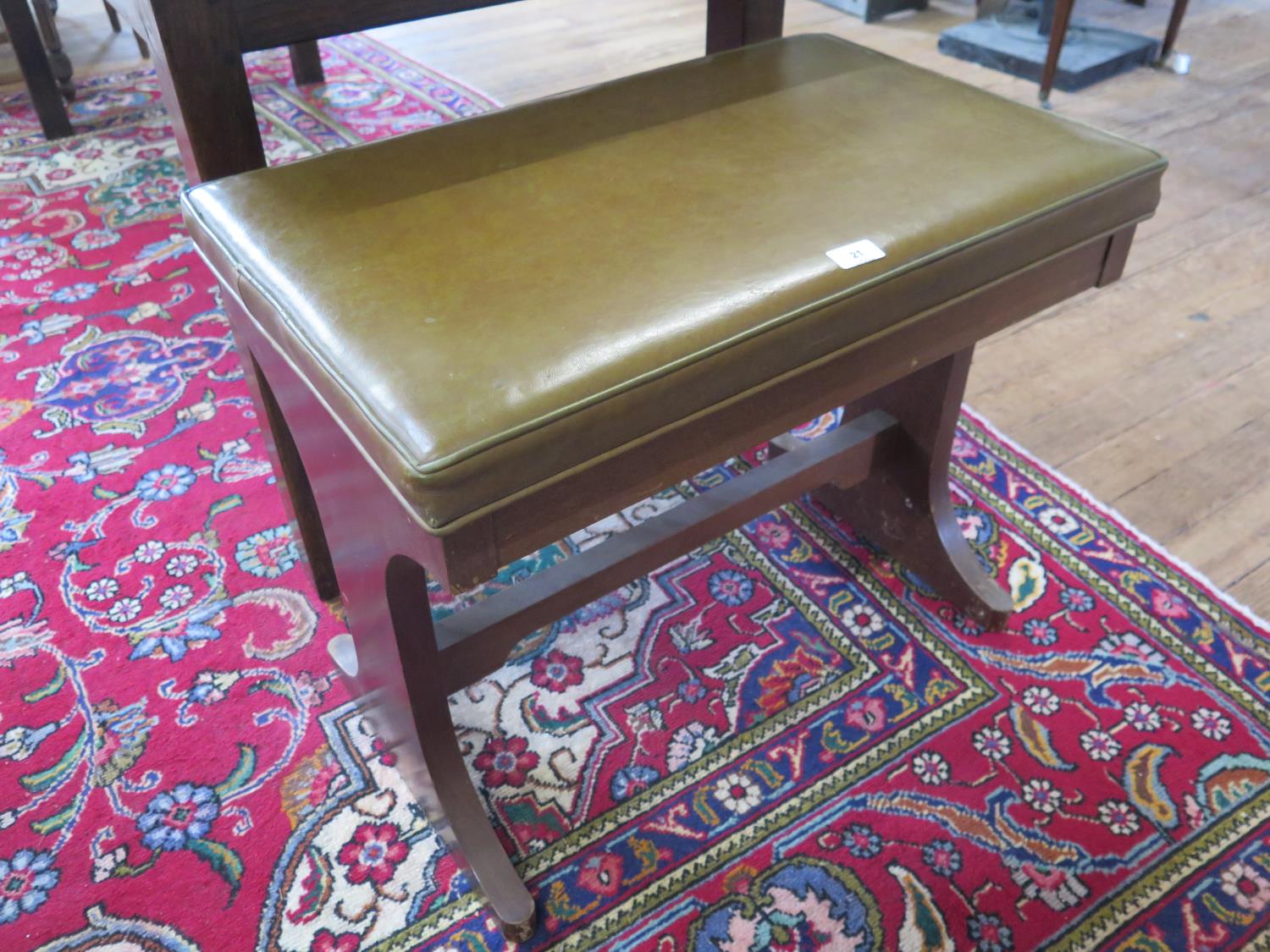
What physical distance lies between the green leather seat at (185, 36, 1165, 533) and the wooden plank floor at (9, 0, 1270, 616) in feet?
0.34

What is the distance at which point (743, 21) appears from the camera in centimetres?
123

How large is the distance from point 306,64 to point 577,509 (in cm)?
224

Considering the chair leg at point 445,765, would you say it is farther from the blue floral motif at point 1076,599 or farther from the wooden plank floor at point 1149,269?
the blue floral motif at point 1076,599

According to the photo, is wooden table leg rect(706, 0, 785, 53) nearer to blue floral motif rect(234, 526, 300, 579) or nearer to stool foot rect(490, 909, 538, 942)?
blue floral motif rect(234, 526, 300, 579)

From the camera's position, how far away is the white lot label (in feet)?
2.45

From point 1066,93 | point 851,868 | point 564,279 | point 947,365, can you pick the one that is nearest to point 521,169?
point 564,279

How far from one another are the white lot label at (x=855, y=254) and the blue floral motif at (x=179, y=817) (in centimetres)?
79

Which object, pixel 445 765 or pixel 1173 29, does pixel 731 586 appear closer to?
pixel 445 765

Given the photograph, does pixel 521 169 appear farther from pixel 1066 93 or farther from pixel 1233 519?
pixel 1066 93

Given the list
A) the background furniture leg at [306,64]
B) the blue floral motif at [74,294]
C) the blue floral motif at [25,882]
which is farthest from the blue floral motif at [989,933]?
the background furniture leg at [306,64]

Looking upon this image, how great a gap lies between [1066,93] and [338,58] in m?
1.88

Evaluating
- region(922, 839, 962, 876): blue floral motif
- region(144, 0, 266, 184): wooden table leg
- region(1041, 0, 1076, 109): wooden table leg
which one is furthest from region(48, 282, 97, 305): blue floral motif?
region(1041, 0, 1076, 109): wooden table leg

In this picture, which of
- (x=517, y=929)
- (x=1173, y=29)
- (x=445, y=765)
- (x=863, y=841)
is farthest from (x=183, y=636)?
(x=1173, y=29)

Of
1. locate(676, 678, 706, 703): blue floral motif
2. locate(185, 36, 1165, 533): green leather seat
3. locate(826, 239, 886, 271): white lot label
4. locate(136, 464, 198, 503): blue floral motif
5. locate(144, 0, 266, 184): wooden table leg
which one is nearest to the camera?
locate(185, 36, 1165, 533): green leather seat
